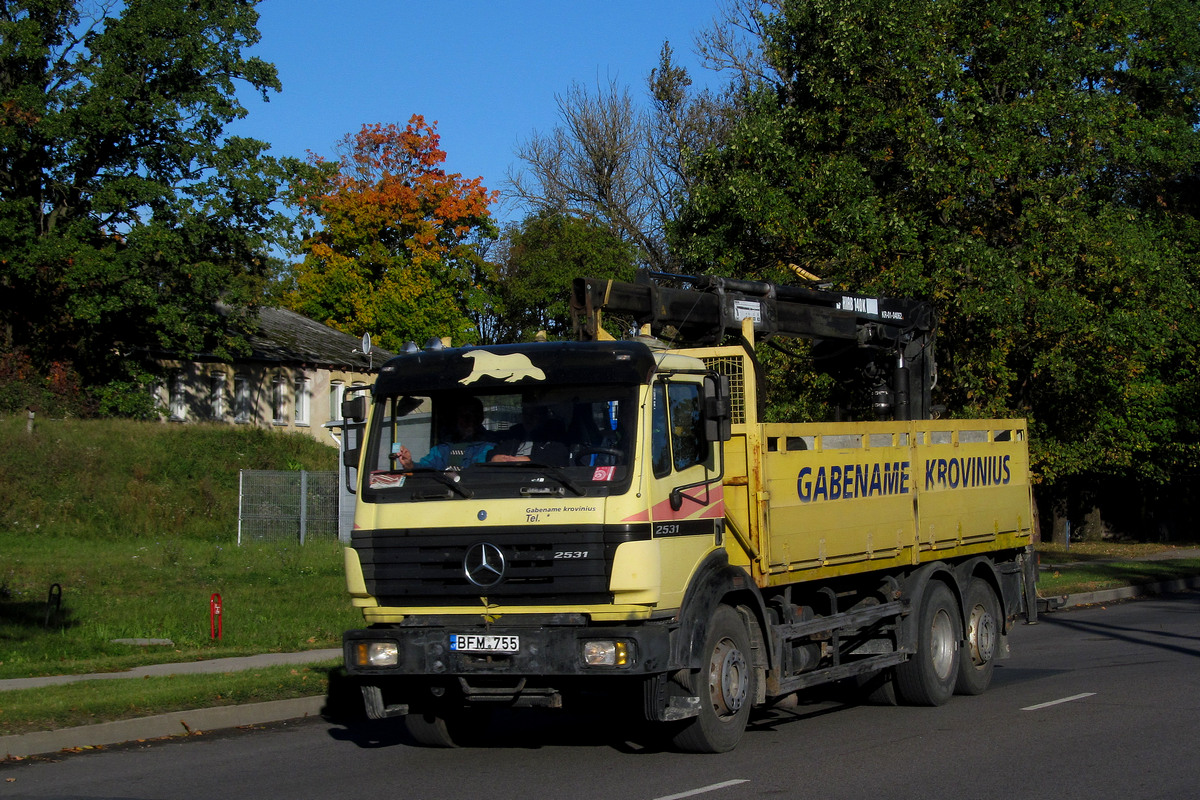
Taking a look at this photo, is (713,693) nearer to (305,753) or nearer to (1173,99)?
(305,753)

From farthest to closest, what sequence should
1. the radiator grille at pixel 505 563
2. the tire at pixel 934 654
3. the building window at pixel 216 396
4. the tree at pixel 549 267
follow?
the tree at pixel 549 267 < the building window at pixel 216 396 < the tire at pixel 934 654 < the radiator grille at pixel 505 563

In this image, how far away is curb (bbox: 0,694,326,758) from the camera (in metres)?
9.57

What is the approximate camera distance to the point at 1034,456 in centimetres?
2666

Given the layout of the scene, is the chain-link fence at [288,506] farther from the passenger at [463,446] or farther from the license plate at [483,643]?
the license plate at [483,643]

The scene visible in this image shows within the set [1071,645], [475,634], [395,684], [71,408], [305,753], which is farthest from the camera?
[71,408]

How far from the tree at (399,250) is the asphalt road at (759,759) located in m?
41.9

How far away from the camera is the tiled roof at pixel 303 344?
44000mm

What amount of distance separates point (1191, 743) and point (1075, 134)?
1673 centimetres

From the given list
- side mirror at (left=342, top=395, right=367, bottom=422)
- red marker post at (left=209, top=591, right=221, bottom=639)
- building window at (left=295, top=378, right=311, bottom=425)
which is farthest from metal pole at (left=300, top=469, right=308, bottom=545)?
building window at (left=295, top=378, right=311, bottom=425)

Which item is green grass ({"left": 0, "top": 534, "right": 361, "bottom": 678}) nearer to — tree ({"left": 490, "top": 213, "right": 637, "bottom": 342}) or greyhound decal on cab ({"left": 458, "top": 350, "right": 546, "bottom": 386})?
greyhound decal on cab ({"left": 458, "top": 350, "right": 546, "bottom": 386})

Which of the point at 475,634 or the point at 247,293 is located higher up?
the point at 247,293

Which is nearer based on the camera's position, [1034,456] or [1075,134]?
[1075,134]

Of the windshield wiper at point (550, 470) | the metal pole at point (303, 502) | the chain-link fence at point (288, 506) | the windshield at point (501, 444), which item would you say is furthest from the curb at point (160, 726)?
the chain-link fence at point (288, 506)

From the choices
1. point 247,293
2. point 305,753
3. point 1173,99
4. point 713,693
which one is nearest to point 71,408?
point 247,293
